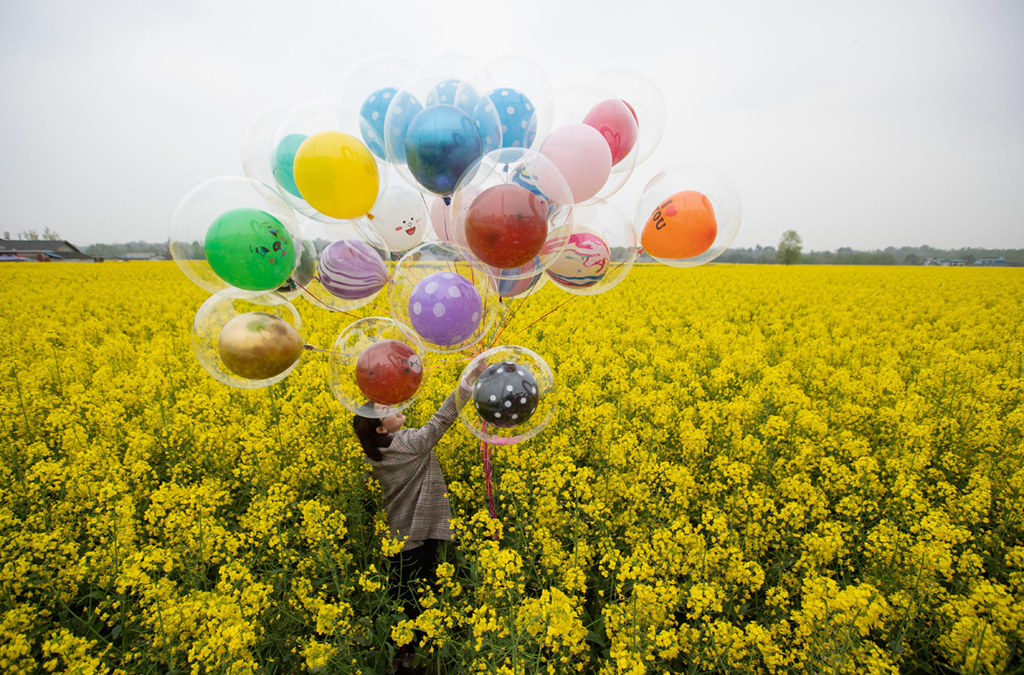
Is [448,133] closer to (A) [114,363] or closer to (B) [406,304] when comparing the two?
(B) [406,304]

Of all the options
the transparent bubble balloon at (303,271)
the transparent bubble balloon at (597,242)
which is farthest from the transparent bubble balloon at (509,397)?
the transparent bubble balloon at (303,271)

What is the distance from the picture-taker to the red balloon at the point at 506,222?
5.39 ft

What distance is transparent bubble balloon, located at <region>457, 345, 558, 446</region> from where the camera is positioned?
6.53ft

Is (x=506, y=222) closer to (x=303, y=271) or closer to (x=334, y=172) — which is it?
(x=334, y=172)

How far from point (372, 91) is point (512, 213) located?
122 cm

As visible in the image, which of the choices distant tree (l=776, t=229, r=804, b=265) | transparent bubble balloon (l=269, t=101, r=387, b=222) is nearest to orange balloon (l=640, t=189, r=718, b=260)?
transparent bubble balloon (l=269, t=101, r=387, b=222)

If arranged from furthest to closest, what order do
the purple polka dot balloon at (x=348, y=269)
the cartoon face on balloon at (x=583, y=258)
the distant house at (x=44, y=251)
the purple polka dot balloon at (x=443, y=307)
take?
the distant house at (x=44, y=251), the purple polka dot balloon at (x=348, y=269), the cartoon face on balloon at (x=583, y=258), the purple polka dot balloon at (x=443, y=307)

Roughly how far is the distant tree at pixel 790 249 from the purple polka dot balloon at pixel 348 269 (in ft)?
198

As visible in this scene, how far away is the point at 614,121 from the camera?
2.12m

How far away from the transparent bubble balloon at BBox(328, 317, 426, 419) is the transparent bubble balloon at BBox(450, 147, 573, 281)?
2.17 feet

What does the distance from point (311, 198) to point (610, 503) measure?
2.82m

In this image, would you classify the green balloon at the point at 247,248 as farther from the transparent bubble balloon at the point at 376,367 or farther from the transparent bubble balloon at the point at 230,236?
the transparent bubble balloon at the point at 376,367

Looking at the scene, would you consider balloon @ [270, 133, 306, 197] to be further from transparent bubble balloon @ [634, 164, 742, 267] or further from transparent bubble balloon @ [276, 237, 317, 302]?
transparent bubble balloon @ [634, 164, 742, 267]

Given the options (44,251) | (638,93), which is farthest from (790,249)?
(44,251)
